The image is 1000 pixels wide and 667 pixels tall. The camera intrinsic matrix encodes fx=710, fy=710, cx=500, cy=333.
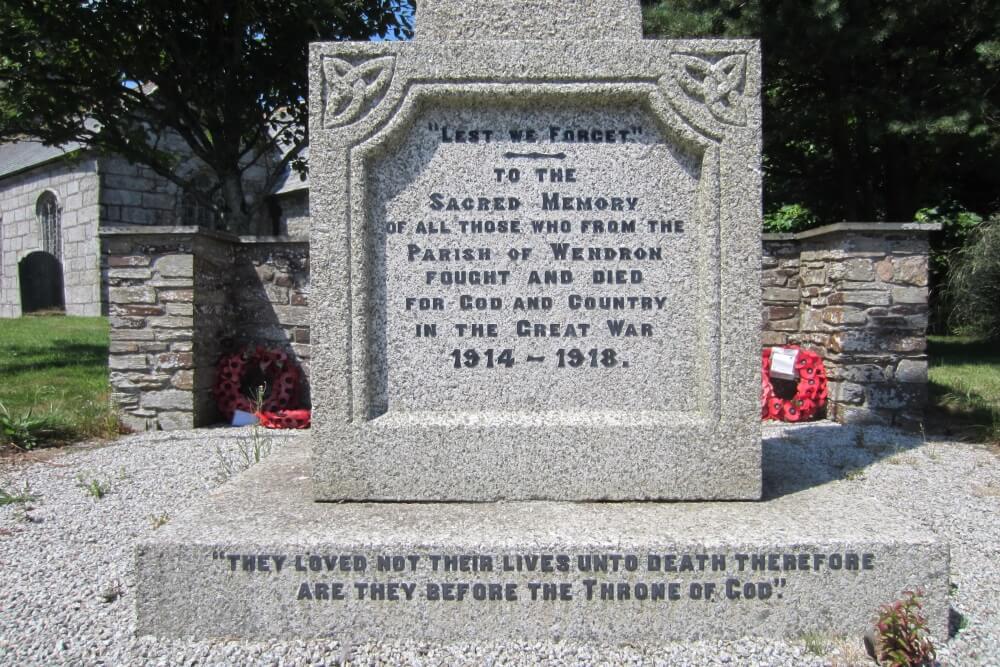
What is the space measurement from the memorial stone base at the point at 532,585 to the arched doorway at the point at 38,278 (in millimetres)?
22947

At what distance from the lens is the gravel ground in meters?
2.35

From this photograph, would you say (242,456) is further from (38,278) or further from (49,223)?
(49,223)

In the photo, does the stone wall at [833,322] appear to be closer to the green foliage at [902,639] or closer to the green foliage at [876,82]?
the green foliage at [876,82]

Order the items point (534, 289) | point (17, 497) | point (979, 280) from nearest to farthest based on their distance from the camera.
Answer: point (534, 289) < point (17, 497) < point (979, 280)

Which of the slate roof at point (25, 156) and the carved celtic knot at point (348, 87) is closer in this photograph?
the carved celtic knot at point (348, 87)

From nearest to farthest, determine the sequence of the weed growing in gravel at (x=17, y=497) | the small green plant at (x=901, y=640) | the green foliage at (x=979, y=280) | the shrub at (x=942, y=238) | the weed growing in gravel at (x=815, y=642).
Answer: the small green plant at (x=901, y=640)
the weed growing in gravel at (x=815, y=642)
the weed growing in gravel at (x=17, y=497)
the green foliage at (x=979, y=280)
the shrub at (x=942, y=238)

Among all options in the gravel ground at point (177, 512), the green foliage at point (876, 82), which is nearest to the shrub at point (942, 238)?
the green foliage at point (876, 82)

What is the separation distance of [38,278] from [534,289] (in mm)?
23833

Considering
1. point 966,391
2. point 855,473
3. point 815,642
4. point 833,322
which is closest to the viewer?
point 815,642

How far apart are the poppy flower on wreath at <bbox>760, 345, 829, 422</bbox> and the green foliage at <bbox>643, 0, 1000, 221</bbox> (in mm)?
4069

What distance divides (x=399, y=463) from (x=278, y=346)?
471cm

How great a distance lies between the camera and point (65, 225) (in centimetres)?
2055

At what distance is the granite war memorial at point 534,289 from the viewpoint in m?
2.82

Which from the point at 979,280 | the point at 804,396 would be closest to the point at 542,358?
the point at 804,396
